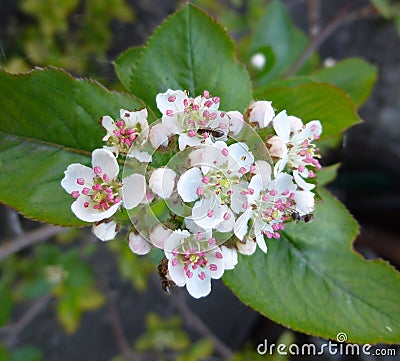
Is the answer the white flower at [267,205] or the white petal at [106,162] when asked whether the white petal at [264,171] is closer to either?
the white flower at [267,205]

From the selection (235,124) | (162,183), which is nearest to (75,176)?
(162,183)

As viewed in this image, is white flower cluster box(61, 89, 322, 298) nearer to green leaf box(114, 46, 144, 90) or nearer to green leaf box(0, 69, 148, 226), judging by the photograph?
green leaf box(0, 69, 148, 226)

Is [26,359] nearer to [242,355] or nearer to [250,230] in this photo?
[242,355]

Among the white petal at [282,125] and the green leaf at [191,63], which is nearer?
the white petal at [282,125]

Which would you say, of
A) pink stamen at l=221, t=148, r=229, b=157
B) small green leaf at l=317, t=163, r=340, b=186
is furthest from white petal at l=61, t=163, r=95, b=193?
small green leaf at l=317, t=163, r=340, b=186

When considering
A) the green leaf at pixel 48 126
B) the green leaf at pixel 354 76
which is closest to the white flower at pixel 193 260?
the green leaf at pixel 48 126

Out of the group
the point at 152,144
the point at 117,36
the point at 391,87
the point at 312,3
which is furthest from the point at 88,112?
the point at 391,87
